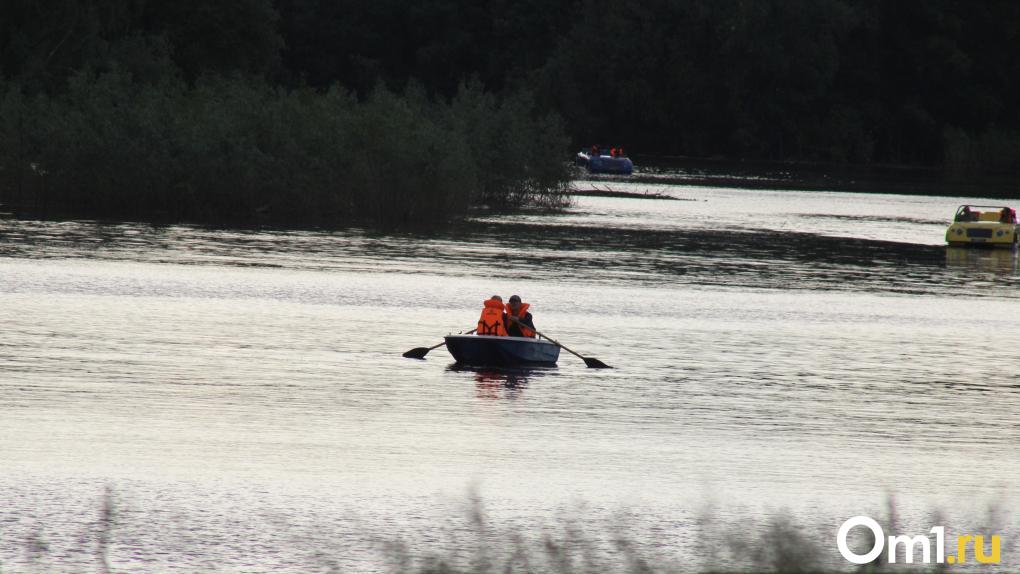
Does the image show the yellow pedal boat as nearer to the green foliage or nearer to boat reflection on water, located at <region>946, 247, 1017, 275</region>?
boat reflection on water, located at <region>946, 247, 1017, 275</region>

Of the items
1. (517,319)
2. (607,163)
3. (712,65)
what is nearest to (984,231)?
(517,319)

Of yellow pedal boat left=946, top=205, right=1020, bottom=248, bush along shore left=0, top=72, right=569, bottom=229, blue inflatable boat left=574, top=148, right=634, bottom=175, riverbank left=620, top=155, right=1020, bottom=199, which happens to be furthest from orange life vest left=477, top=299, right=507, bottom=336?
blue inflatable boat left=574, top=148, right=634, bottom=175

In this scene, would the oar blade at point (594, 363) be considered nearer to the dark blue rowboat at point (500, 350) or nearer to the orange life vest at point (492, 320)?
the dark blue rowboat at point (500, 350)

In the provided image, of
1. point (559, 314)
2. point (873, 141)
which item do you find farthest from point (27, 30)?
point (873, 141)

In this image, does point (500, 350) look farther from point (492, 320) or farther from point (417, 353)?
point (417, 353)

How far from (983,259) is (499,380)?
40.9 metres

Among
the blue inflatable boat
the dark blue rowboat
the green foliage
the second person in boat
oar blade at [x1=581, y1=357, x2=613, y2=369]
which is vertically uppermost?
the green foliage

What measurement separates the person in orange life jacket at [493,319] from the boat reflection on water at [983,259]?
33683 mm

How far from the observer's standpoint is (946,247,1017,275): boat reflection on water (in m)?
62.6

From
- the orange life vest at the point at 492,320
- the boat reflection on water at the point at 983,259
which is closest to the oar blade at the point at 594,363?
the orange life vest at the point at 492,320

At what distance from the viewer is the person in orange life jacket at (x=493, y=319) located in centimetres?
3150

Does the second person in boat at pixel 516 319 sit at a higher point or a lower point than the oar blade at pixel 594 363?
higher

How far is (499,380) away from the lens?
31.1 metres

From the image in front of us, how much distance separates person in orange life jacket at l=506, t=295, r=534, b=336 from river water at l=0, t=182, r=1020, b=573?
0.83 meters
